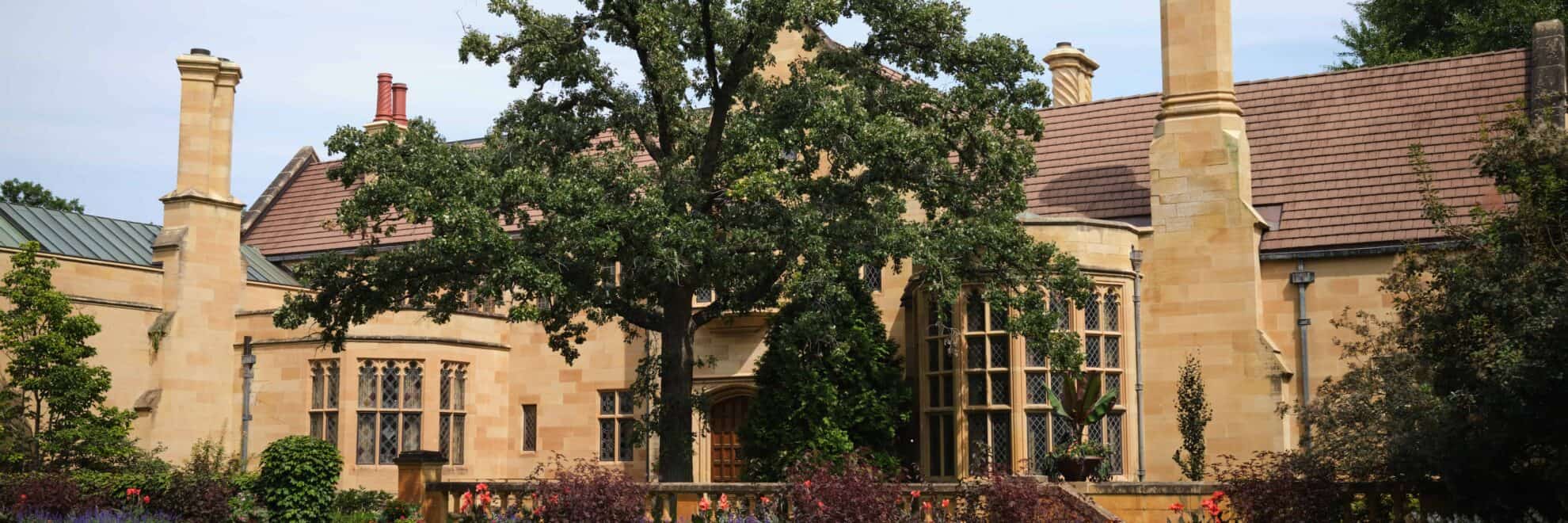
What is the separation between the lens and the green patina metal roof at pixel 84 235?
95.2ft

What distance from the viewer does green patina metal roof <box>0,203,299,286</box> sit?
29.0 metres

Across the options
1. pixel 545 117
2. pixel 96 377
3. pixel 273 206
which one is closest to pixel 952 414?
pixel 545 117

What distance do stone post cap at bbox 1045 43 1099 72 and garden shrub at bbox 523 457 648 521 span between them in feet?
64.8

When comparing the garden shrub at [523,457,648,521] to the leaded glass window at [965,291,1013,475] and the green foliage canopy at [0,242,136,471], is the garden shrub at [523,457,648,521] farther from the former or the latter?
the green foliage canopy at [0,242,136,471]

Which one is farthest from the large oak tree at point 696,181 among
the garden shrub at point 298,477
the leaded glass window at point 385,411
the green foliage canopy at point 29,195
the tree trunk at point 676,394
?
the green foliage canopy at point 29,195

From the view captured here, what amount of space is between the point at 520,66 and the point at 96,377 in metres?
10.4

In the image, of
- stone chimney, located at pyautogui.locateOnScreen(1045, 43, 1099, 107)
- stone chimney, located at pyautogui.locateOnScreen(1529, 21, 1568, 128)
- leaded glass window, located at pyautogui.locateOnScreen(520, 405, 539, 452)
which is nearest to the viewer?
stone chimney, located at pyautogui.locateOnScreen(1529, 21, 1568, 128)

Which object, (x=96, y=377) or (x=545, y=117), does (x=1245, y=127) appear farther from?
(x=96, y=377)

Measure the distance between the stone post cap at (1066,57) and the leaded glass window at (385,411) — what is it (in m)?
14.8

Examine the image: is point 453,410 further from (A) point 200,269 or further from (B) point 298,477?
(B) point 298,477

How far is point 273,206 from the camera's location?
38500 mm

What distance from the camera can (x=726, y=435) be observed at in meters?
27.6

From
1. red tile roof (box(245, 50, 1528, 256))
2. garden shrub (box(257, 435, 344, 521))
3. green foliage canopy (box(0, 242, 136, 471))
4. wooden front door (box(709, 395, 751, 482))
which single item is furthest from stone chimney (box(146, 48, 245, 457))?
wooden front door (box(709, 395, 751, 482))

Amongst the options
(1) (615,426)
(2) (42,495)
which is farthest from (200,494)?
(1) (615,426)
